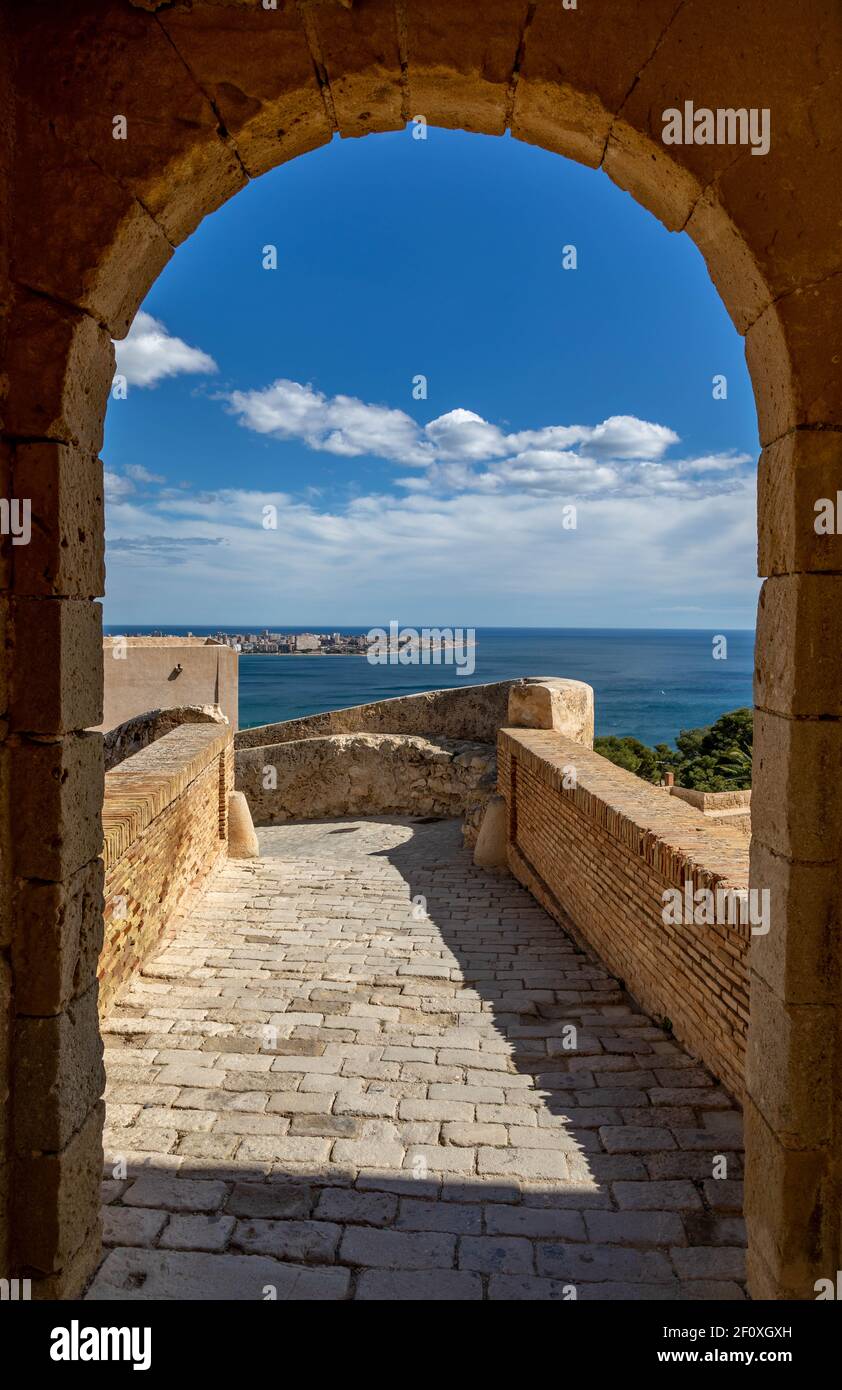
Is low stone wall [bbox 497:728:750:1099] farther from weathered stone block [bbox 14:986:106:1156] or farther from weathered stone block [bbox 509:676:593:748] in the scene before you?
weathered stone block [bbox 14:986:106:1156]

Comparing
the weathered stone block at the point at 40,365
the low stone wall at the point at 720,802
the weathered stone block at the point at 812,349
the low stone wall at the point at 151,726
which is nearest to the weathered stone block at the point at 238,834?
the low stone wall at the point at 151,726

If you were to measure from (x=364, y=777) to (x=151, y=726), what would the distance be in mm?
4860

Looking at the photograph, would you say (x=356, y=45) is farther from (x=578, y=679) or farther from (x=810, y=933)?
(x=578, y=679)

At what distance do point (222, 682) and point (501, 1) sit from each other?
21.9m

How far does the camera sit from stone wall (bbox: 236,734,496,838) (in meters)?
15.2

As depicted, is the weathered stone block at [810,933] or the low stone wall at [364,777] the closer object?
the weathered stone block at [810,933]

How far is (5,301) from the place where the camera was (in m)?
2.65

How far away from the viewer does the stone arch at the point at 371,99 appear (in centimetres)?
262

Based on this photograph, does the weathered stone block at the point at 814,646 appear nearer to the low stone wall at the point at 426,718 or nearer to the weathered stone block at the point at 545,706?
the weathered stone block at the point at 545,706

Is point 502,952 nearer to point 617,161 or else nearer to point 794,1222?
point 794,1222

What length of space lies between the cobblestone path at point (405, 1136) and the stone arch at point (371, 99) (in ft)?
1.80

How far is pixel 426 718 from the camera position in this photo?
16828 mm

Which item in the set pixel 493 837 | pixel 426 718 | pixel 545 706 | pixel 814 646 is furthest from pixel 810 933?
pixel 426 718
